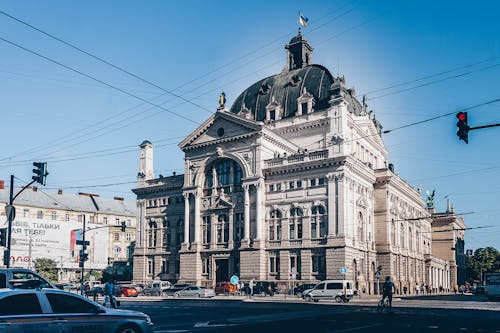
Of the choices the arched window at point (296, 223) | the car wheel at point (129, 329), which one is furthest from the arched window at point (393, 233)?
the car wheel at point (129, 329)

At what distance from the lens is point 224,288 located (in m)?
65.8

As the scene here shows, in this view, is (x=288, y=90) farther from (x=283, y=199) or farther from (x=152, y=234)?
(x=152, y=234)

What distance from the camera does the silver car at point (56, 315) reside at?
12469mm

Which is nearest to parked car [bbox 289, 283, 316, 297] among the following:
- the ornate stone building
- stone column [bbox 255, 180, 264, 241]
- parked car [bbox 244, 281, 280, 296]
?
the ornate stone building

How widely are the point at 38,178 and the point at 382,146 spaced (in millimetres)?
65669

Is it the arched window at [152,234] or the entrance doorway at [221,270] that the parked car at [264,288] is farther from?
the arched window at [152,234]

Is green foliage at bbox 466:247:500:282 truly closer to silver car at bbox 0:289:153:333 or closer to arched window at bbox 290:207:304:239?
arched window at bbox 290:207:304:239

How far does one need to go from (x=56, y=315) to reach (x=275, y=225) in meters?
55.6

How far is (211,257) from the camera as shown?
72062 mm

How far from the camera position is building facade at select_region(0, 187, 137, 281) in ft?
313

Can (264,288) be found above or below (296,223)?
below

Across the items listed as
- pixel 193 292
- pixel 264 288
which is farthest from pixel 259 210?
pixel 193 292

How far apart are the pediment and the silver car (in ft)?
180

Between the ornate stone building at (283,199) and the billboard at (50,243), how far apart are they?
21.3 metres
